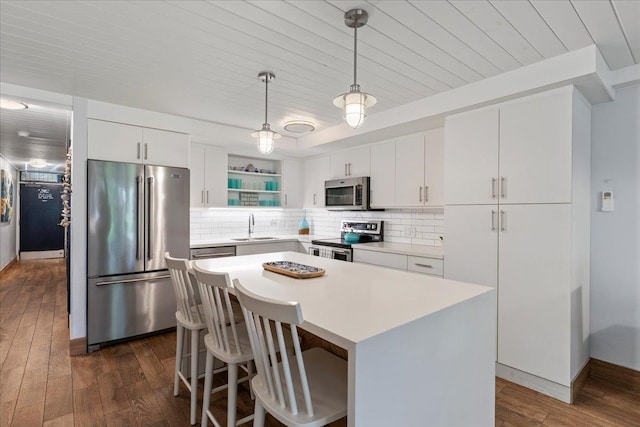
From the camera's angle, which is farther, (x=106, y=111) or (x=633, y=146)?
(x=106, y=111)

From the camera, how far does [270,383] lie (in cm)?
126

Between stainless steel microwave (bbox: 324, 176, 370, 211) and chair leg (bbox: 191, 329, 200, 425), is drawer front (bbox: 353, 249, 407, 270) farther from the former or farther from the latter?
chair leg (bbox: 191, 329, 200, 425)

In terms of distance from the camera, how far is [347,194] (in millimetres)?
4270

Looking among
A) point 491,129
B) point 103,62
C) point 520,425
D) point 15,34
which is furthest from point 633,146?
point 15,34

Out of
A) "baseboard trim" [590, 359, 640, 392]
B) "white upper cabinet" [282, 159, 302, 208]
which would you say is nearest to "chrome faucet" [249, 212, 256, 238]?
"white upper cabinet" [282, 159, 302, 208]

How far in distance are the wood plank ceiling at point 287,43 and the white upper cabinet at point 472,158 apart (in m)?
0.34

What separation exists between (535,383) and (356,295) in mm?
1846

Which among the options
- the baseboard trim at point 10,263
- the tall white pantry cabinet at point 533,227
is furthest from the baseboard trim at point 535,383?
the baseboard trim at point 10,263

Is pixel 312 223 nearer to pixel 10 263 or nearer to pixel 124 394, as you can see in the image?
pixel 124 394

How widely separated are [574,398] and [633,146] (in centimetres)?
187

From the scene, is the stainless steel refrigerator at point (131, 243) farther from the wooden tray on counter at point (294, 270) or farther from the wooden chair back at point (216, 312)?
the wooden chair back at point (216, 312)

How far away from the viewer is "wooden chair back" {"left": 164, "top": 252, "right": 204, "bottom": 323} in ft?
6.53

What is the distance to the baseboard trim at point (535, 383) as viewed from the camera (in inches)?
89.5

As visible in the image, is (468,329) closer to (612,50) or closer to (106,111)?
(612,50)
